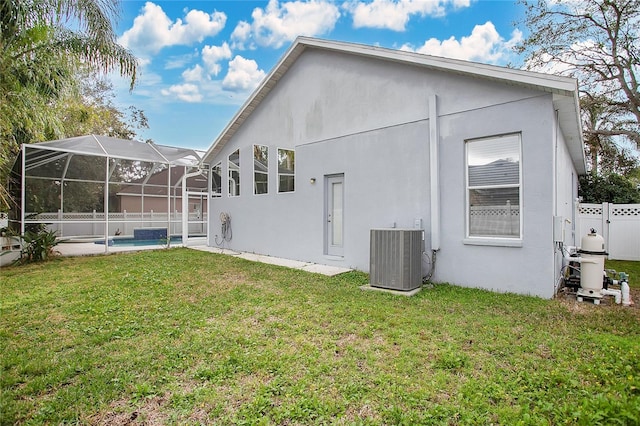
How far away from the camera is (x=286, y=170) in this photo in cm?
979

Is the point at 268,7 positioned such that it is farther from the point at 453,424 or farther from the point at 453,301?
the point at 453,424

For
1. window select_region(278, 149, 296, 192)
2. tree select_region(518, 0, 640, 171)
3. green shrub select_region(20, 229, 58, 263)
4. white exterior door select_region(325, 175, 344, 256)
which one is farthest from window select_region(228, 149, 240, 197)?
tree select_region(518, 0, 640, 171)

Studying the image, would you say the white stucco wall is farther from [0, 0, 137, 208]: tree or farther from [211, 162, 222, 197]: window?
[0, 0, 137, 208]: tree

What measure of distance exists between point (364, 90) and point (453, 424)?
6864 mm

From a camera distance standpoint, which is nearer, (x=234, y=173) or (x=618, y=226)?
(x=618, y=226)

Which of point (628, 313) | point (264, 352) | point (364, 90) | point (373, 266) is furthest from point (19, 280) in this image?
point (628, 313)

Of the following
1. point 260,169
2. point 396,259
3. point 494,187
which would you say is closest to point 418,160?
point 494,187

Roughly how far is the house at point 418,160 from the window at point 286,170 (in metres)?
0.05

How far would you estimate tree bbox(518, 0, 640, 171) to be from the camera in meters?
12.8

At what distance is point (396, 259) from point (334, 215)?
284 centimetres

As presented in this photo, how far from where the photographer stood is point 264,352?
11.5ft

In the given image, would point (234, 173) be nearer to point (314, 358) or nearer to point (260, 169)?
point (260, 169)

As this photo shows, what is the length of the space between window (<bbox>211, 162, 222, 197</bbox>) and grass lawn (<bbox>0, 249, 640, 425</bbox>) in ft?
23.7

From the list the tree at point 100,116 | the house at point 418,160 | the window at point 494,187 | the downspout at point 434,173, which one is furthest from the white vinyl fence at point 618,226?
the tree at point 100,116
